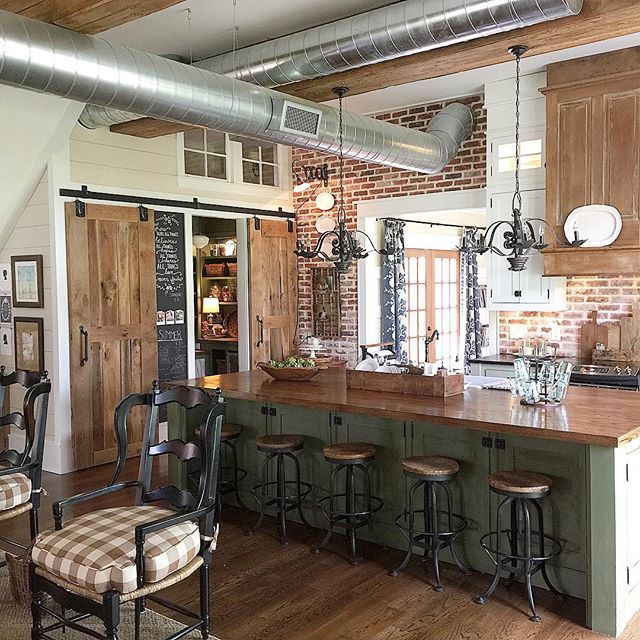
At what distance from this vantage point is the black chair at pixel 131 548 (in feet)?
8.71

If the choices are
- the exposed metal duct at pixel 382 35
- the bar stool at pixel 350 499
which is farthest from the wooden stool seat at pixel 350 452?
the exposed metal duct at pixel 382 35

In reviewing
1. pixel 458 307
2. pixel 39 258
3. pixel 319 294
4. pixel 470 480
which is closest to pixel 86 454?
pixel 39 258

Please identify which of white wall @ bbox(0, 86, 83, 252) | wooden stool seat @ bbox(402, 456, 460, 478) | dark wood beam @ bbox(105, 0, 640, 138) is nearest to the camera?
wooden stool seat @ bbox(402, 456, 460, 478)

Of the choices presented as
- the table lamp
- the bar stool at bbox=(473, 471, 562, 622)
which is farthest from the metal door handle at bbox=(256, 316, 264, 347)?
the bar stool at bbox=(473, 471, 562, 622)

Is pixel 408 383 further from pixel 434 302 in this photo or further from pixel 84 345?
pixel 434 302

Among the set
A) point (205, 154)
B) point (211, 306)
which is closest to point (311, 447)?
point (205, 154)

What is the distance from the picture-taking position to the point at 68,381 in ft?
20.1

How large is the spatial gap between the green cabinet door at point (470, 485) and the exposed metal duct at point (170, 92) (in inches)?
90.9

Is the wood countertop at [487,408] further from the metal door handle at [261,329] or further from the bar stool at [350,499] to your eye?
the metal door handle at [261,329]

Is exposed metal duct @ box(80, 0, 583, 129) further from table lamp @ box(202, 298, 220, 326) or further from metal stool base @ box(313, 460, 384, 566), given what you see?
table lamp @ box(202, 298, 220, 326)

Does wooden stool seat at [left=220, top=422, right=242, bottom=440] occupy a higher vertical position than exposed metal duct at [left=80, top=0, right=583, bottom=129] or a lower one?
lower

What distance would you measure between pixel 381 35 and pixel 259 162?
384cm

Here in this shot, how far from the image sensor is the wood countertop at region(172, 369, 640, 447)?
339 centimetres

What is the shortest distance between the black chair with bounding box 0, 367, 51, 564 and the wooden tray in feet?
6.25
